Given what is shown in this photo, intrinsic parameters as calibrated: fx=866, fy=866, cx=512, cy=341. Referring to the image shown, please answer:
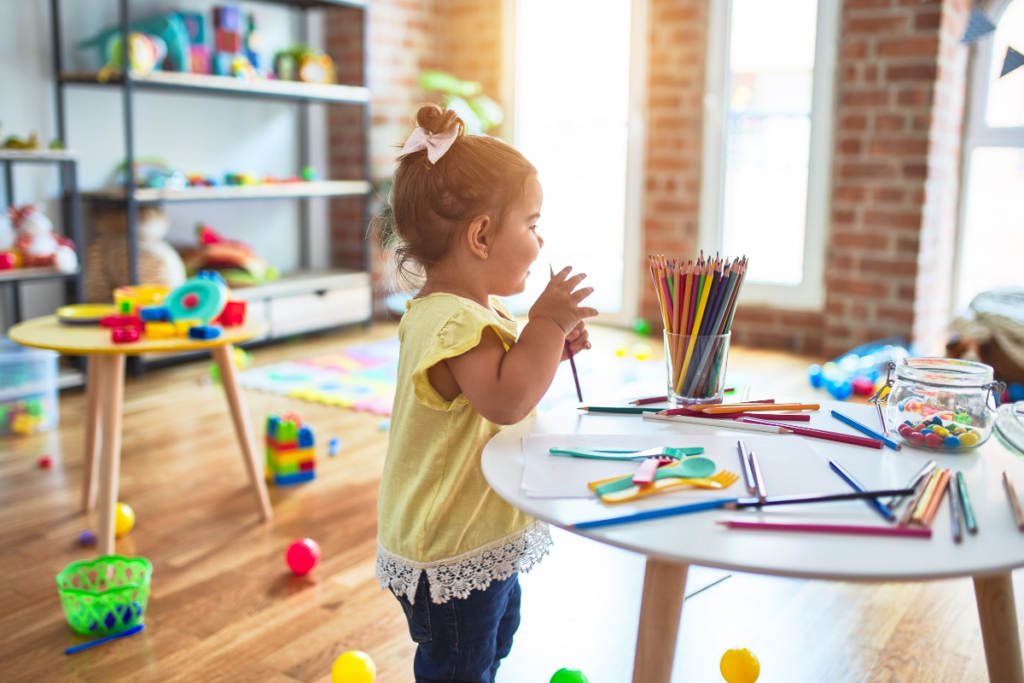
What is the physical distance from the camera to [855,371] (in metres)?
3.25

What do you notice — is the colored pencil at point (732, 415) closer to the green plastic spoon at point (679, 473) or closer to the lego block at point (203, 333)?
the green plastic spoon at point (679, 473)

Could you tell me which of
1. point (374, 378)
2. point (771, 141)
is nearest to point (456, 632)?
point (374, 378)

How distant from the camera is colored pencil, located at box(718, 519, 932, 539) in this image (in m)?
0.69

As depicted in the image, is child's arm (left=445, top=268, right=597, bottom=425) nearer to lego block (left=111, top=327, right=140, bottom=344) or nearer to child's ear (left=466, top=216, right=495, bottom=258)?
child's ear (left=466, top=216, right=495, bottom=258)

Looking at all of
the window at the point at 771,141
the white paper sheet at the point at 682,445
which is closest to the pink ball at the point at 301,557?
the white paper sheet at the point at 682,445

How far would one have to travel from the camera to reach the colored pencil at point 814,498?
0.75 meters

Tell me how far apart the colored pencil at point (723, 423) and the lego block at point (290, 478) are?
143cm

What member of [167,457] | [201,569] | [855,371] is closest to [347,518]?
[201,569]

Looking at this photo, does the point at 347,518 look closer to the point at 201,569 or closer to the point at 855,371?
the point at 201,569

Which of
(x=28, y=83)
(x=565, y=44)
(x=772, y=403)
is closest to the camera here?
(x=772, y=403)

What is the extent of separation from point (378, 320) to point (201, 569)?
2.87 meters

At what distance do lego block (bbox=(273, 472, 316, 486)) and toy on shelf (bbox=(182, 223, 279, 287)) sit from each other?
161 centimetres

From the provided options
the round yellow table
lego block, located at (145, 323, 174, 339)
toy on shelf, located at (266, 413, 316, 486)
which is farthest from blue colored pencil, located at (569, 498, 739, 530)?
toy on shelf, located at (266, 413, 316, 486)

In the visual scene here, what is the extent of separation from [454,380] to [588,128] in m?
3.66
